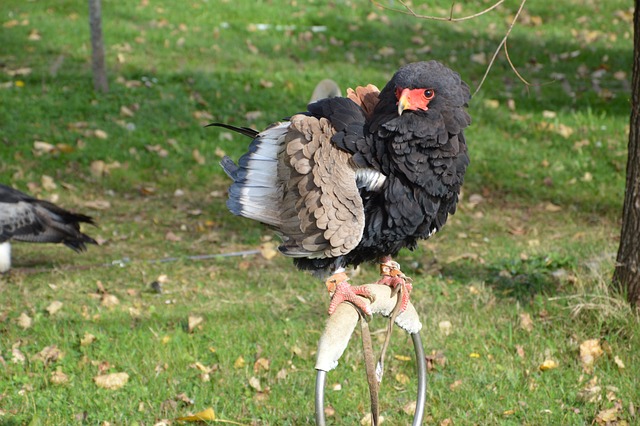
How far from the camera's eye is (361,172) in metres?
2.81

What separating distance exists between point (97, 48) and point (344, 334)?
6971mm

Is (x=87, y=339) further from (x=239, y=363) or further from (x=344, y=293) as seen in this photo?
(x=344, y=293)

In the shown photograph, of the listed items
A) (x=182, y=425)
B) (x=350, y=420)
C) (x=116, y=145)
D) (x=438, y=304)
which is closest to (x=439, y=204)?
(x=350, y=420)

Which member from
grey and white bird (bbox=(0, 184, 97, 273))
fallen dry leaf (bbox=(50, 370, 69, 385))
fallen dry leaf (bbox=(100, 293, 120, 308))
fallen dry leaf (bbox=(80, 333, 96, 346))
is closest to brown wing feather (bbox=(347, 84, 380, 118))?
fallen dry leaf (bbox=(50, 370, 69, 385))

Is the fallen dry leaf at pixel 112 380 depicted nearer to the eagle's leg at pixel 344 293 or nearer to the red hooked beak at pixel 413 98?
the eagle's leg at pixel 344 293

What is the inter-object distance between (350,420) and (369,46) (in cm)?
818

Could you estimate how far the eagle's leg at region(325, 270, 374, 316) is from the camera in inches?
114

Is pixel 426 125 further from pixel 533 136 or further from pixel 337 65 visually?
pixel 337 65

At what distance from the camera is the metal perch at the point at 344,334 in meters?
2.76

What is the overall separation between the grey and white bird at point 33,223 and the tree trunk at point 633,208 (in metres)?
3.88

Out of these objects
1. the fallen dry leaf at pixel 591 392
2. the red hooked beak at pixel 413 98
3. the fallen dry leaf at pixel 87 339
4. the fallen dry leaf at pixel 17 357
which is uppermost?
the red hooked beak at pixel 413 98

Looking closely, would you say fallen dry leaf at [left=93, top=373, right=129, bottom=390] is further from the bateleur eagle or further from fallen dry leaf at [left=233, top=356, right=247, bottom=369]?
the bateleur eagle

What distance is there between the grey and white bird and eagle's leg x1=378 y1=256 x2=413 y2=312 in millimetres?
3510

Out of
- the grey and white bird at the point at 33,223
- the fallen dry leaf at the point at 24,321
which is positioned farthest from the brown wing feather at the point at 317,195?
the grey and white bird at the point at 33,223
